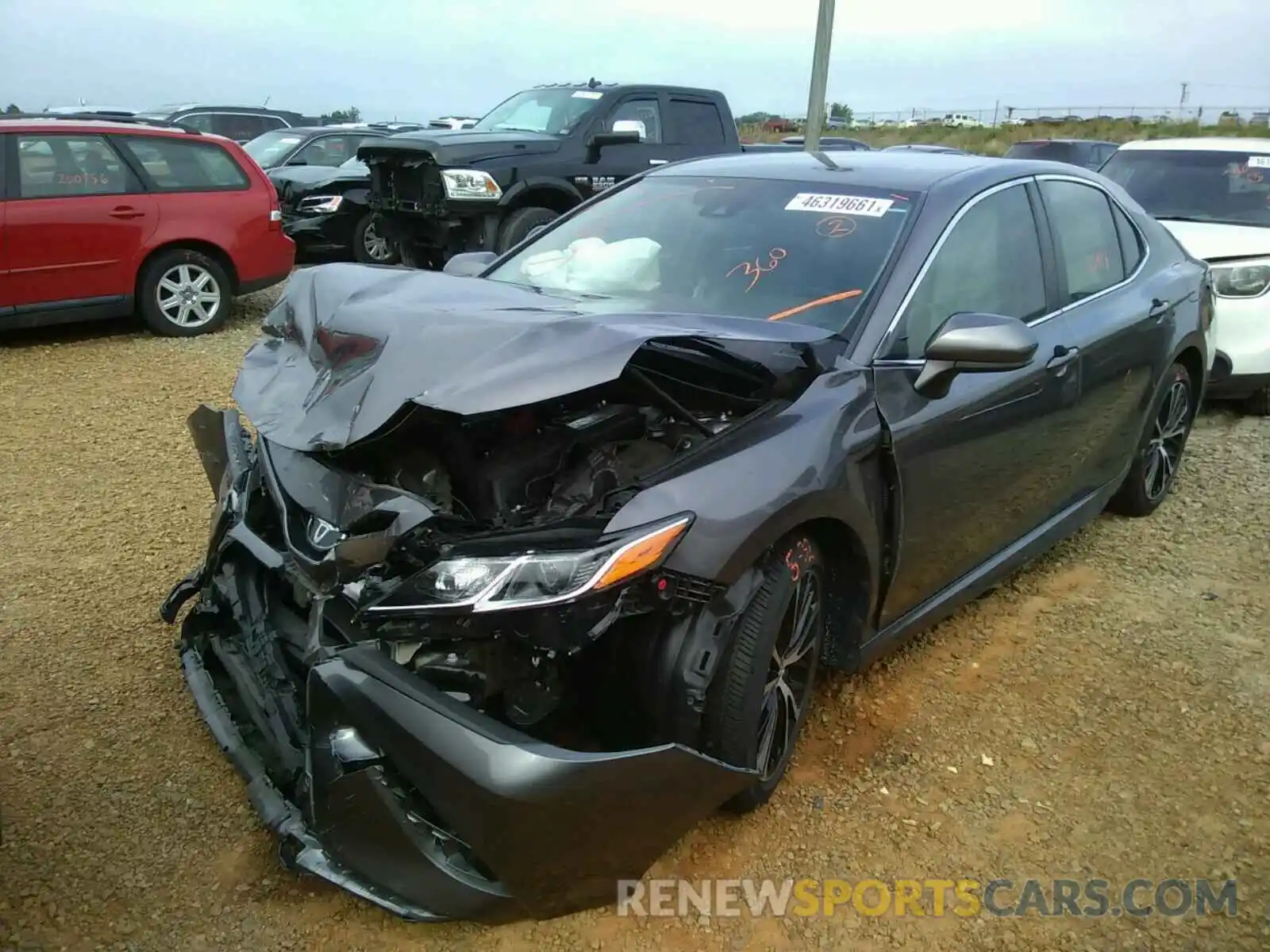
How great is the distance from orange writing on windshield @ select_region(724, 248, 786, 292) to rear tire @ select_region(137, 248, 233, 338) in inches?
245

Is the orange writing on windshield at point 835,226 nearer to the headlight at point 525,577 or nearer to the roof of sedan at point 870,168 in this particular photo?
the roof of sedan at point 870,168

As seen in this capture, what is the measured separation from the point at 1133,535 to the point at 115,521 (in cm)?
470

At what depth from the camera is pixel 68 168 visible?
299 inches

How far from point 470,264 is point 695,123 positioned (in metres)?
7.26

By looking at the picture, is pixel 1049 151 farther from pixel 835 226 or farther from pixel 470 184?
pixel 835 226

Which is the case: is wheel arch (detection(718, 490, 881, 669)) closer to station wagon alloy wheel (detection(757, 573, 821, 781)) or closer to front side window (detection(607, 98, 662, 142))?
station wagon alloy wheel (detection(757, 573, 821, 781))

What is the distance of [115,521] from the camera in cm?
459

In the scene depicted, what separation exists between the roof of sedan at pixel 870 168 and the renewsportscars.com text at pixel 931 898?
2150mm

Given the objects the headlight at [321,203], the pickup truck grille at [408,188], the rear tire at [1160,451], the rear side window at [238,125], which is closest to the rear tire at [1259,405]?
the rear tire at [1160,451]

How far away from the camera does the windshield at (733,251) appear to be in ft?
10.3

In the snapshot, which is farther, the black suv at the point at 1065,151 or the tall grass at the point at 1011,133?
the tall grass at the point at 1011,133

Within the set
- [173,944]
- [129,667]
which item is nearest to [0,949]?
[173,944]

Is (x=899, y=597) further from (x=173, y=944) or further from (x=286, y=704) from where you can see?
(x=173, y=944)

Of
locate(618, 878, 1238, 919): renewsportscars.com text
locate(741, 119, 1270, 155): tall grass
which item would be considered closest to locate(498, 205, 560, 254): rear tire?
locate(618, 878, 1238, 919): renewsportscars.com text
